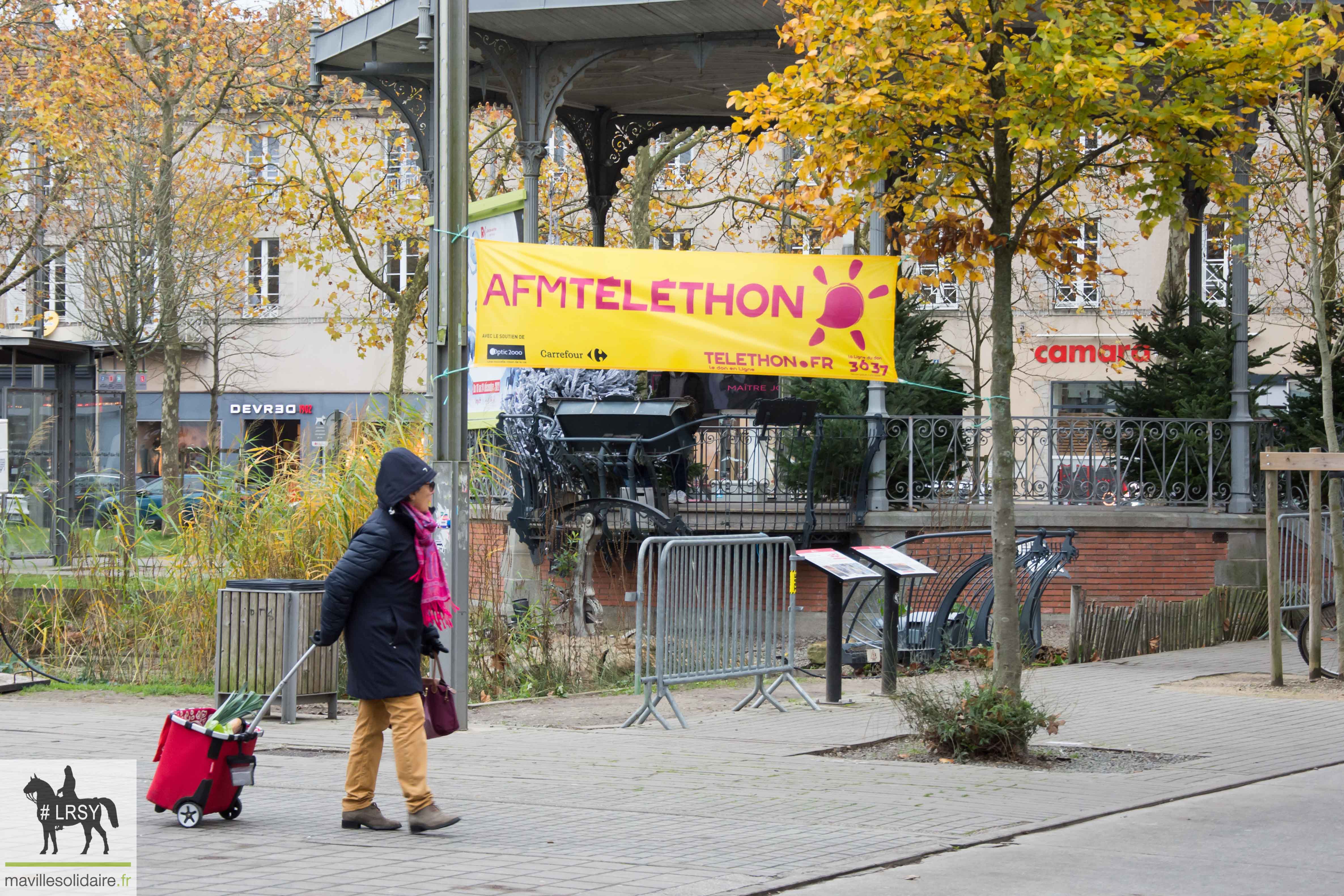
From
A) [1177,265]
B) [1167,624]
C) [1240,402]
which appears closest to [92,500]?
[1167,624]

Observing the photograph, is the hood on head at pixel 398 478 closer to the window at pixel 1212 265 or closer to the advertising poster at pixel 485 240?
the advertising poster at pixel 485 240

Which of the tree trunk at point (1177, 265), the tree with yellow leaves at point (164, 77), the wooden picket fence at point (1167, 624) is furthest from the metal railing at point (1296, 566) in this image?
the tree with yellow leaves at point (164, 77)

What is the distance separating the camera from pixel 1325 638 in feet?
47.1

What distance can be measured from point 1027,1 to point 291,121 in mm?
20669

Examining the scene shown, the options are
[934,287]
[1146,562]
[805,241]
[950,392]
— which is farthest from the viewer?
[805,241]

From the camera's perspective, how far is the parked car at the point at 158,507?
41.9 ft

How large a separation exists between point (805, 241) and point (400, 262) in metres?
14.0

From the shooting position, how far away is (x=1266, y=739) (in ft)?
31.3

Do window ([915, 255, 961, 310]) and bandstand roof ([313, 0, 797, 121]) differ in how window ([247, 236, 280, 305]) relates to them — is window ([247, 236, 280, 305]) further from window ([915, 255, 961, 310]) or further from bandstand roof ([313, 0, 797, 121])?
bandstand roof ([313, 0, 797, 121])

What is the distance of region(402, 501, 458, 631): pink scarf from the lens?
268 inches

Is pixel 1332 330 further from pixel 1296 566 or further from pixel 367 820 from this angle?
pixel 367 820

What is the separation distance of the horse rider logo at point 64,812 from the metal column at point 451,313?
3.68 metres

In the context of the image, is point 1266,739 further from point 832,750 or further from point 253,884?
point 253,884

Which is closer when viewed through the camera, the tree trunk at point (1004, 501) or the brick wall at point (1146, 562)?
the tree trunk at point (1004, 501)
